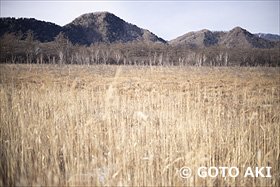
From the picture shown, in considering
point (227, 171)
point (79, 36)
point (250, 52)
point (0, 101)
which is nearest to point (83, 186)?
point (227, 171)

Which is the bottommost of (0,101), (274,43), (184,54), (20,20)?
(0,101)

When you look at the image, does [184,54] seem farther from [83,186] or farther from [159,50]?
[83,186]

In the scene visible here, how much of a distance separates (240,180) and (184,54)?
2451 inches

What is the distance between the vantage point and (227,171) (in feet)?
5.81

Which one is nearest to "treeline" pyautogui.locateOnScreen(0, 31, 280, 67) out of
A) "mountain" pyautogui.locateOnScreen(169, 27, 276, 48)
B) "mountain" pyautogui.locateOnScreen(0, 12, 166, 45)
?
"mountain" pyautogui.locateOnScreen(0, 12, 166, 45)

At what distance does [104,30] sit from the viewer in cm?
13650

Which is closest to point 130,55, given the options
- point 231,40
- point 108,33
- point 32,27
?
point 32,27

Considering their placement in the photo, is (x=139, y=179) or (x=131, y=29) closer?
(x=139, y=179)

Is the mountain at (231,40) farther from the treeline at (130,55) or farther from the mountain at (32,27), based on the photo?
the mountain at (32,27)

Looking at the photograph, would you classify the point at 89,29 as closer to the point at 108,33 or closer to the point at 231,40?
the point at 108,33

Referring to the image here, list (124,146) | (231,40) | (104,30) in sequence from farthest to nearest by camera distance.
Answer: (231,40) < (104,30) < (124,146)

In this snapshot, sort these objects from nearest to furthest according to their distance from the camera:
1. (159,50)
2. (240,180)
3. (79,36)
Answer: (240,180) < (159,50) < (79,36)

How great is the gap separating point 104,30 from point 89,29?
12356 mm

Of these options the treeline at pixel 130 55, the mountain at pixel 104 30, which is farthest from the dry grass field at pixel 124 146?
the mountain at pixel 104 30
